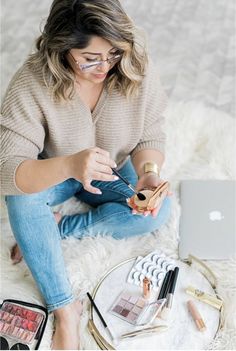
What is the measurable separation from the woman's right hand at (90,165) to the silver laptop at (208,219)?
0.39 meters

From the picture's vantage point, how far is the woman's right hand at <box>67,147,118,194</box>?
1055 millimetres

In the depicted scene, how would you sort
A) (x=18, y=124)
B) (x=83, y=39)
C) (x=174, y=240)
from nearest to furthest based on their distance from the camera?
1. (x=83, y=39)
2. (x=18, y=124)
3. (x=174, y=240)

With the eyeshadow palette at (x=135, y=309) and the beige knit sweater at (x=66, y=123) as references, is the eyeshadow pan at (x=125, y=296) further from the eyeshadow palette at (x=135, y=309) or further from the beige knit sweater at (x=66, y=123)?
the beige knit sweater at (x=66, y=123)

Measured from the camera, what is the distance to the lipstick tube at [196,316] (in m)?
1.19

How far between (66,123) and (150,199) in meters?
0.25

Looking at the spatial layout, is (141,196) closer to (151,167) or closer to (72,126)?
(151,167)

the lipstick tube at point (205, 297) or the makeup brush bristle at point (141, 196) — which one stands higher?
the makeup brush bristle at point (141, 196)

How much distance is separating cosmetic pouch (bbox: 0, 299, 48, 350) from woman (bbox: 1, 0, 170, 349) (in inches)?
1.4

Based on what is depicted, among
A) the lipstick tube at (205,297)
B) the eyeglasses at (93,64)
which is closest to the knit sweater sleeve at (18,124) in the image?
the eyeglasses at (93,64)

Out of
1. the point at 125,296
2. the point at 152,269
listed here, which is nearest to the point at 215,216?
the point at 152,269

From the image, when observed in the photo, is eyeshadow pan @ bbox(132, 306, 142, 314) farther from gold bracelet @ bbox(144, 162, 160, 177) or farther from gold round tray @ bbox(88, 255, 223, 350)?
gold bracelet @ bbox(144, 162, 160, 177)

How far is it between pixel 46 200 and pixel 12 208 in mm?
82

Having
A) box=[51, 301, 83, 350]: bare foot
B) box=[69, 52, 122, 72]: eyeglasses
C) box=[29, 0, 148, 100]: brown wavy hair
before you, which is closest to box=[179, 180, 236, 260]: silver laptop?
box=[51, 301, 83, 350]: bare foot

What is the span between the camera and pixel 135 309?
1224 mm
